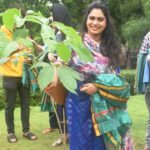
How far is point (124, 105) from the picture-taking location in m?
2.99

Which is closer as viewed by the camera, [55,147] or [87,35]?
[87,35]

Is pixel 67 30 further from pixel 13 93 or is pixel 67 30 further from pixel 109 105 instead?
pixel 13 93

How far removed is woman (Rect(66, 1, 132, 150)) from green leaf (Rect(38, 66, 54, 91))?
1.49m

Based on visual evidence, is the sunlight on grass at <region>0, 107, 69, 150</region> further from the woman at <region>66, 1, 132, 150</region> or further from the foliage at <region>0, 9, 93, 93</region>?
the foliage at <region>0, 9, 93, 93</region>

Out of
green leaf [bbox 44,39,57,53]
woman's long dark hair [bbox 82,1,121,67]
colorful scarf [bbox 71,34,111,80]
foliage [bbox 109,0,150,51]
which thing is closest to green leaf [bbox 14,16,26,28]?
green leaf [bbox 44,39,57,53]

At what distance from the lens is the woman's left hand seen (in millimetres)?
2850

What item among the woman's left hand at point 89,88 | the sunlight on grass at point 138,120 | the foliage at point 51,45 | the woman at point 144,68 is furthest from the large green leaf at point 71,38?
the sunlight on grass at point 138,120

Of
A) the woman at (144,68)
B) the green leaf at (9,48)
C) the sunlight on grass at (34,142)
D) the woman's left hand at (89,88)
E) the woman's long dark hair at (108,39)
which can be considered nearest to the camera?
the green leaf at (9,48)

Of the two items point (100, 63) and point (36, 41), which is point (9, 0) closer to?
point (100, 63)

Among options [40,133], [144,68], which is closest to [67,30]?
[144,68]

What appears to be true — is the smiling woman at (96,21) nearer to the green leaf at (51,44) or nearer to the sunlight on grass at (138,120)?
the green leaf at (51,44)

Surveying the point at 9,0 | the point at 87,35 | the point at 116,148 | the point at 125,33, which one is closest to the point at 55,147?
the point at 116,148

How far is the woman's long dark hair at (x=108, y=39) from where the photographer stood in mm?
2951

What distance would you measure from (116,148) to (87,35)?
86 cm
